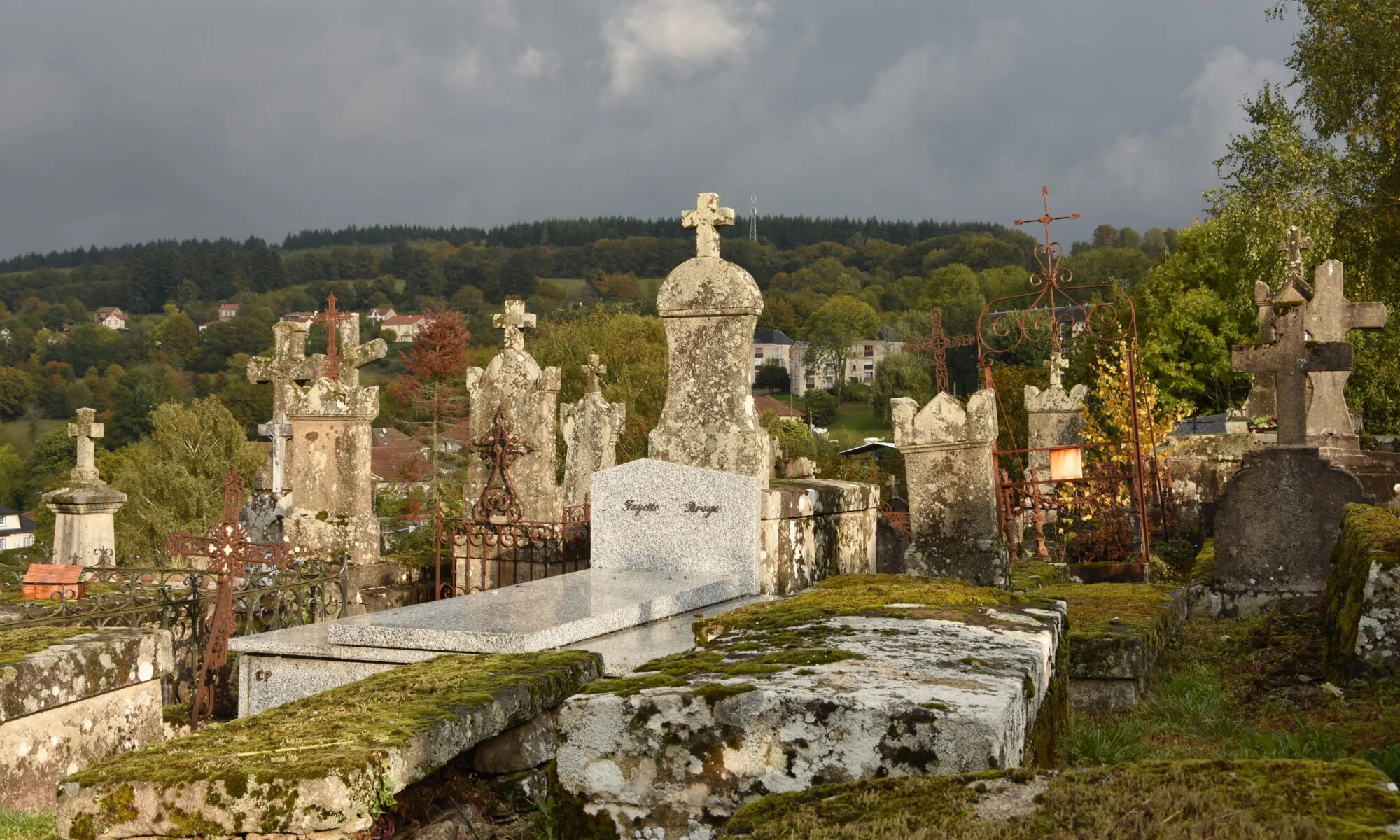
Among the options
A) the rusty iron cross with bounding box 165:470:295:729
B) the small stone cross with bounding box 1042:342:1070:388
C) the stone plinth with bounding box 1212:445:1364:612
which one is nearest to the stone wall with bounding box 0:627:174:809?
the rusty iron cross with bounding box 165:470:295:729

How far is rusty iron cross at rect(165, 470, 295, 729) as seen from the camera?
8109mm

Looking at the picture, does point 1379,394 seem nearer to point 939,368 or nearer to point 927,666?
point 939,368

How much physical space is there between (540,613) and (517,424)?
29.7 feet

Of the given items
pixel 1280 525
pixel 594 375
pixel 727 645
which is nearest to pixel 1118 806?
pixel 727 645

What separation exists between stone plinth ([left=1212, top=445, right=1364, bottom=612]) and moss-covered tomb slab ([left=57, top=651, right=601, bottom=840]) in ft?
25.7

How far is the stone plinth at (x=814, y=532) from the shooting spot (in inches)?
286

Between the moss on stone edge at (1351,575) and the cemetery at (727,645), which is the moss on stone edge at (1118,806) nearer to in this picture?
the cemetery at (727,645)

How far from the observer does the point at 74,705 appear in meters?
5.31

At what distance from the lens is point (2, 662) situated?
16.4 ft

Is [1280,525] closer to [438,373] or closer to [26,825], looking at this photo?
[26,825]

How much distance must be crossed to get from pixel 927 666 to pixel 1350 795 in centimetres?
129

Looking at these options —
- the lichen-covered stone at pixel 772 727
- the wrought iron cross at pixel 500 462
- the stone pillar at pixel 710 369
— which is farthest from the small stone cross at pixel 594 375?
the lichen-covered stone at pixel 772 727

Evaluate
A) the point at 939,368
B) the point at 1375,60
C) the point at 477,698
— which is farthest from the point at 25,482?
the point at 477,698

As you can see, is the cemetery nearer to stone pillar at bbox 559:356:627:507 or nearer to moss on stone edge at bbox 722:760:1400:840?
moss on stone edge at bbox 722:760:1400:840
